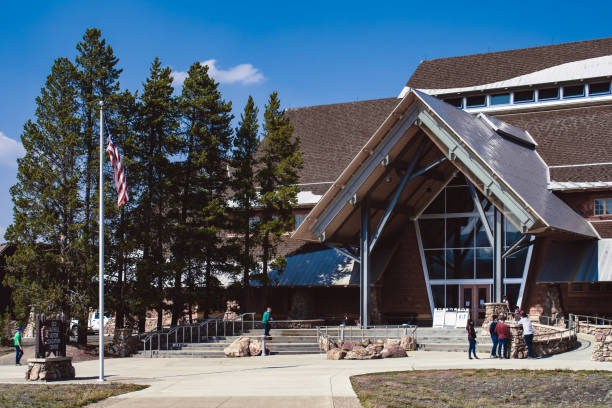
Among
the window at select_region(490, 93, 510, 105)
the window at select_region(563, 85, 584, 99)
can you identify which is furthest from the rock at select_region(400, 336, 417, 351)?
the window at select_region(563, 85, 584, 99)

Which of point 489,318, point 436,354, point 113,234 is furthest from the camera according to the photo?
point 113,234

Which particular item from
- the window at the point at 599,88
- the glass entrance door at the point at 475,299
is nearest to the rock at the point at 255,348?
the glass entrance door at the point at 475,299

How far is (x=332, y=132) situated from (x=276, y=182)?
10575 mm

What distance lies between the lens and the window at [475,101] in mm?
43094

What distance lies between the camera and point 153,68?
31.9 m

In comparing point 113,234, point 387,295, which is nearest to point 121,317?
point 113,234

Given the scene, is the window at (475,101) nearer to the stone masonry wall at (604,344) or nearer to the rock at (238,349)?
the rock at (238,349)

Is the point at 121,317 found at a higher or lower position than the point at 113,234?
lower

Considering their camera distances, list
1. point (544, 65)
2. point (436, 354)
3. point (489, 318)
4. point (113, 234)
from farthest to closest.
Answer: point (544, 65)
point (113, 234)
point (489, 318)
point (436, 354)

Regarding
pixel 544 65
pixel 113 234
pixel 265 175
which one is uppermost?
pixel 544 65

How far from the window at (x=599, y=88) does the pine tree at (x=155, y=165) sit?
2356cm

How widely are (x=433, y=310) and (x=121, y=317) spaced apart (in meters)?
14.1

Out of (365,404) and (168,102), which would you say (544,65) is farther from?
(365,404)

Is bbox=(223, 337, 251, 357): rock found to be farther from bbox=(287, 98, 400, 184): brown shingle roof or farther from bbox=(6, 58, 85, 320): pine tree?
bbox=(287, 98, 400, 184): brown shingle roof
